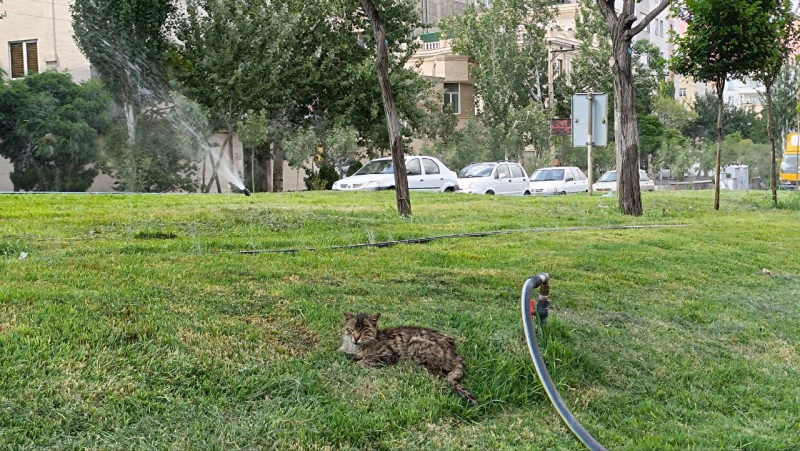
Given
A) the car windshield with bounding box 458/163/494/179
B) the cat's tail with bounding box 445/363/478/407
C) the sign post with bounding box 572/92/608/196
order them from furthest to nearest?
1. the car windshield with bounding box 458/163/494/179
2. the sign post with bounding box 572/92/608/196
3. the cat's tail with bounding box 445/363/478/407

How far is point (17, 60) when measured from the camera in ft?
85.5

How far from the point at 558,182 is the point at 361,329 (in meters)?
28.7

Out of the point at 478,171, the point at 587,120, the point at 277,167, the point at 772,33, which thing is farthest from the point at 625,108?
the point at 277,167

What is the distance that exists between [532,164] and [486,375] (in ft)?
143

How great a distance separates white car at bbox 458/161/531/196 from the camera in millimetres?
27562

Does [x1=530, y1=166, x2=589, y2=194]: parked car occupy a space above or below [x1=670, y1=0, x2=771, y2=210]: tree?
below

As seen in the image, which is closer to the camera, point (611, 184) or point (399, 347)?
point (399, 347)

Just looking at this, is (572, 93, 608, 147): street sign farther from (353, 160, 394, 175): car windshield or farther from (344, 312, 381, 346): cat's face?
(344, 312, 381, 346): cat's face

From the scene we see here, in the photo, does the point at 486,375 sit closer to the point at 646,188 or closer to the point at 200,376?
the point at 200,376

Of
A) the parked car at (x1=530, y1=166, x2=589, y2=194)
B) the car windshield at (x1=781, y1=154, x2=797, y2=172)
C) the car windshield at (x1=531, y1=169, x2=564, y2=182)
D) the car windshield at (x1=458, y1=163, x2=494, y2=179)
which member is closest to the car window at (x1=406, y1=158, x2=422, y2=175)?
the car windshield at (x1=458, y1=163, x2=494, y2=179)

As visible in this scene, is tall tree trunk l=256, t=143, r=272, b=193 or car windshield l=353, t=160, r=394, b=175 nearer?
car windshield l=353, t=160, r=394, b=175

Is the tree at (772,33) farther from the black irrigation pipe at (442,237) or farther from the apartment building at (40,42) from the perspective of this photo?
the apartment building at (40,42)

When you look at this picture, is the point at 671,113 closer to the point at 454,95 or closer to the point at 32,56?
the point at 454,95

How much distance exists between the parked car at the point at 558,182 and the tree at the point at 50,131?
1559 centimetres
